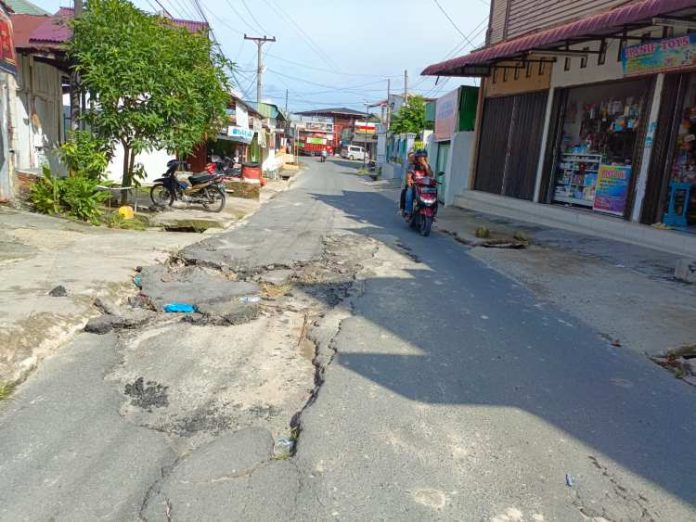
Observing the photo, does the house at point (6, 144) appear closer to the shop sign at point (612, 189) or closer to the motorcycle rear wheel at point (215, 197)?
the motorcycle rear wheel at point (215, 197)

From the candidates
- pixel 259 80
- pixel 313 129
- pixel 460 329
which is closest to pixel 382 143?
pixel 259 80

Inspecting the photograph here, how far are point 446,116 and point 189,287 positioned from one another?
52.5 ft

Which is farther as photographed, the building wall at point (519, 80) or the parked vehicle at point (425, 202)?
the building wall at point (519, 80)

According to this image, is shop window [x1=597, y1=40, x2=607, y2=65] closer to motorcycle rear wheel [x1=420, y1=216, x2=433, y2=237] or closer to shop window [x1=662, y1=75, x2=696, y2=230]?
shop window [x1=662, y1=75, x2=696, y2=230]

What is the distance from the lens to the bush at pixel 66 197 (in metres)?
9.91

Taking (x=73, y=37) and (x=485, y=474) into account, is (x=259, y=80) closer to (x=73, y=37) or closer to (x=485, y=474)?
(x=73, y=37)

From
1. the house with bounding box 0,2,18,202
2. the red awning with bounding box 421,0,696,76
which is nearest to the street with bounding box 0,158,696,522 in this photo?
the red awning with bounding box 421,0,696,76

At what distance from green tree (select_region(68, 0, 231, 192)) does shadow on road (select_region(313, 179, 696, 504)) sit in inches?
251

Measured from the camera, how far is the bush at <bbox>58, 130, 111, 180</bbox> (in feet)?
33.7

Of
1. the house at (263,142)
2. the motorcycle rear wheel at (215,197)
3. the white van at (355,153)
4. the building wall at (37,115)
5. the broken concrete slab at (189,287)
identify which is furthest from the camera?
the white van at (355,153)

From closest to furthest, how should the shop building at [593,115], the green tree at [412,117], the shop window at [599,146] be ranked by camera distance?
the shop building at [593,115] → the shop window at [599,146] → the green tree at [412,117]

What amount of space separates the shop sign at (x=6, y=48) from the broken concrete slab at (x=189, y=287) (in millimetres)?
4489

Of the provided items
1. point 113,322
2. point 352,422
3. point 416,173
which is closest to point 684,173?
point 416,173

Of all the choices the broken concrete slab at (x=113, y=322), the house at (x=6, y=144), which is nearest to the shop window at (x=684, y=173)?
the broken concrete slab at (x=113, y=322)
